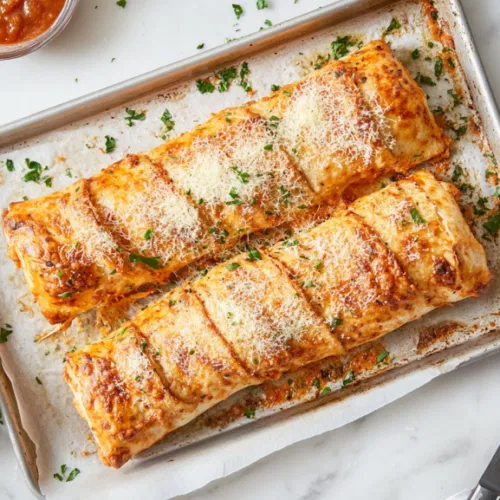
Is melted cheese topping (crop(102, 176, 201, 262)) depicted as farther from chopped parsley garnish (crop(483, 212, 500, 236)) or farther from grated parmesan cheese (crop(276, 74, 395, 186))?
chopped parsley garnish (crop(483, 212, 500, 236))

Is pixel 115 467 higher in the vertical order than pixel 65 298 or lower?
lower

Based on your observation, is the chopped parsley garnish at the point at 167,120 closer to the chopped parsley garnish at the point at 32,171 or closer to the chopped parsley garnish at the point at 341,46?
the chopped parsley garnish at the point at 32,171

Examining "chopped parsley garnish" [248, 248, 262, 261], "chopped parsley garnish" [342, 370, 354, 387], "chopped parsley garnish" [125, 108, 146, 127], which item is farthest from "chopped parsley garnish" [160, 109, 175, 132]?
"chopped parsley garnish" [342, 370, 354, 387]

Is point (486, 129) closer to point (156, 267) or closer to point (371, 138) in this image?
point (371, 138)

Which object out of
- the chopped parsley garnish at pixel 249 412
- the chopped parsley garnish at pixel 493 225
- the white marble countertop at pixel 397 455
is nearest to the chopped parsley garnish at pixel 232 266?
the chopped parsley garnish at pixel 249 412

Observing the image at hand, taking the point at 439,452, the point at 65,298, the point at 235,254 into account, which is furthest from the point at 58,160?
the point at 439,452

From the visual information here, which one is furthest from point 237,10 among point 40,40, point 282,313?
point 282,313
